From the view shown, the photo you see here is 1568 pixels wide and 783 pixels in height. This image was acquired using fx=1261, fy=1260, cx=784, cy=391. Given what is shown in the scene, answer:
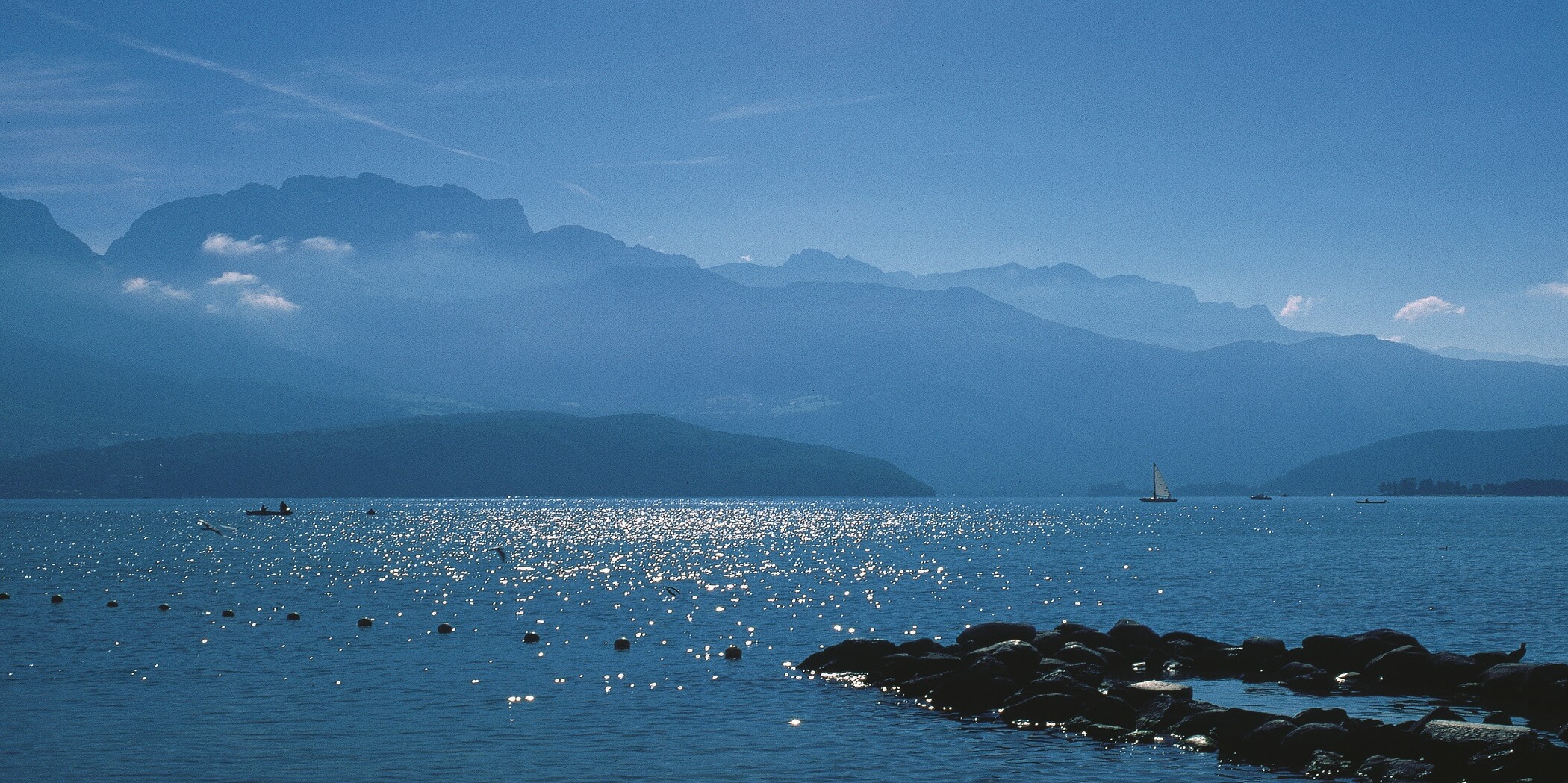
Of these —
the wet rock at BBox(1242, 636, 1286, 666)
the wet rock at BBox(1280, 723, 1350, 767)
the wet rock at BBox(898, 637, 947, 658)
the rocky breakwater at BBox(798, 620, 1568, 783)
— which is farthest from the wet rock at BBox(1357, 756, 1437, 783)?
the wet rock at BBox(898, 637, 947, 658)

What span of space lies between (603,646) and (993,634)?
1919 cm

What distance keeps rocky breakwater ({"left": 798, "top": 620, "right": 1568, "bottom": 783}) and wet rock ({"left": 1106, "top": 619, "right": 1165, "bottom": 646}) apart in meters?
0.07

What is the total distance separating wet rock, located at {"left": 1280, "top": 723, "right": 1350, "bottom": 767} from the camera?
36000 millimetres

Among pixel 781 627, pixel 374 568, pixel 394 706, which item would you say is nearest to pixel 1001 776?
pixel 394 706

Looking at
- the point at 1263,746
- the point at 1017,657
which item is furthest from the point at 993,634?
the point at 1263,746

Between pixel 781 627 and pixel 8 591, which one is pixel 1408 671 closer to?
pixel 781 627

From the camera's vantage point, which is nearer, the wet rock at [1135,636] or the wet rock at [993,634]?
the wet rock at [1135,636]

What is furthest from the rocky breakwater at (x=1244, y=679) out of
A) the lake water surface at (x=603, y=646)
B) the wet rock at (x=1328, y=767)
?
the lake water surface at (x=603, y=646)

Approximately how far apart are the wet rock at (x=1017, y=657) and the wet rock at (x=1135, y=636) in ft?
27.5

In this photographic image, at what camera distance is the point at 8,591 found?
93000 mm

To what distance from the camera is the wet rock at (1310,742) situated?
3600cm

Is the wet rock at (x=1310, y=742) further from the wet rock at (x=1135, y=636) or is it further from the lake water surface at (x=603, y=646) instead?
the wet rock at (x=1135, y=636)

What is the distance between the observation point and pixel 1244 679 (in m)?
51.6

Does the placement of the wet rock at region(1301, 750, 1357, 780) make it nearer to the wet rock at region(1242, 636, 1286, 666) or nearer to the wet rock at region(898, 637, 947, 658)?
the wet rock at region(1242, 636, 1286, 666)
